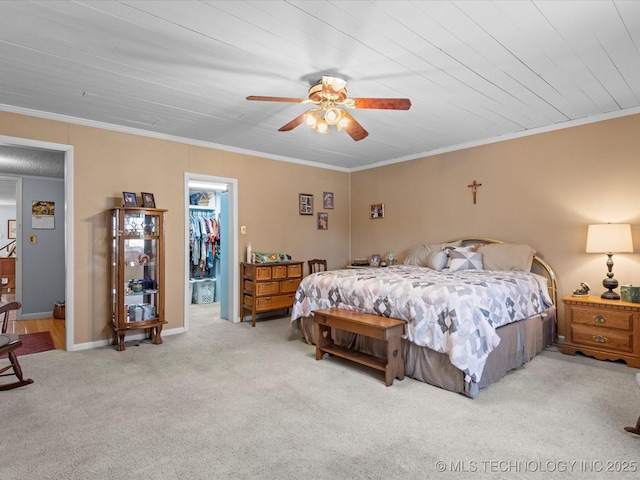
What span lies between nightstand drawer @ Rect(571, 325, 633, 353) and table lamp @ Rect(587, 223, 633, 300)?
36 cm

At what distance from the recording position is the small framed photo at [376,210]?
6.40 m

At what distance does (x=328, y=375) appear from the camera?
3316 mm

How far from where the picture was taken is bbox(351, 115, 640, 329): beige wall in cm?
394

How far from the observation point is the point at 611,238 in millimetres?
3666

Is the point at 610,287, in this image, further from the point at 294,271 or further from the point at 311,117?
the point at 294,271

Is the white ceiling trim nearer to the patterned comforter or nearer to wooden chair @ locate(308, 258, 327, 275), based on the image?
wooden chair @ locate(308, 258, 327, 275)

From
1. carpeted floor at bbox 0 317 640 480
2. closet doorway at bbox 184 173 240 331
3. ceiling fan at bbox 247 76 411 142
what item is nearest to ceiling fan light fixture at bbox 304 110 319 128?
ceiling fan at bbox 247 76 411 142

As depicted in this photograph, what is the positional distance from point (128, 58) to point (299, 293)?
2.82 metres

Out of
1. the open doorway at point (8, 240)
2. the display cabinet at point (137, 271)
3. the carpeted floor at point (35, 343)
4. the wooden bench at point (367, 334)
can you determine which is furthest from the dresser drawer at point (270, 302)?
the open doorway at point (8, 240)

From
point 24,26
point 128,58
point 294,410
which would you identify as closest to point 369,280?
point 294,410

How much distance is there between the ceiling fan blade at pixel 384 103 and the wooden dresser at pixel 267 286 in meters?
3.01

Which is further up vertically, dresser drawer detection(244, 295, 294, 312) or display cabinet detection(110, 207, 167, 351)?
display cabinet detection(110, 207, 167, 351)

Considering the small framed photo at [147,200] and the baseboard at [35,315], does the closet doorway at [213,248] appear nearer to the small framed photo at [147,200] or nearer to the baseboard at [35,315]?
the small framed photo at [147,200]

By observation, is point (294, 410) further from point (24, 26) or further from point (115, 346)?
point (24, 26)
